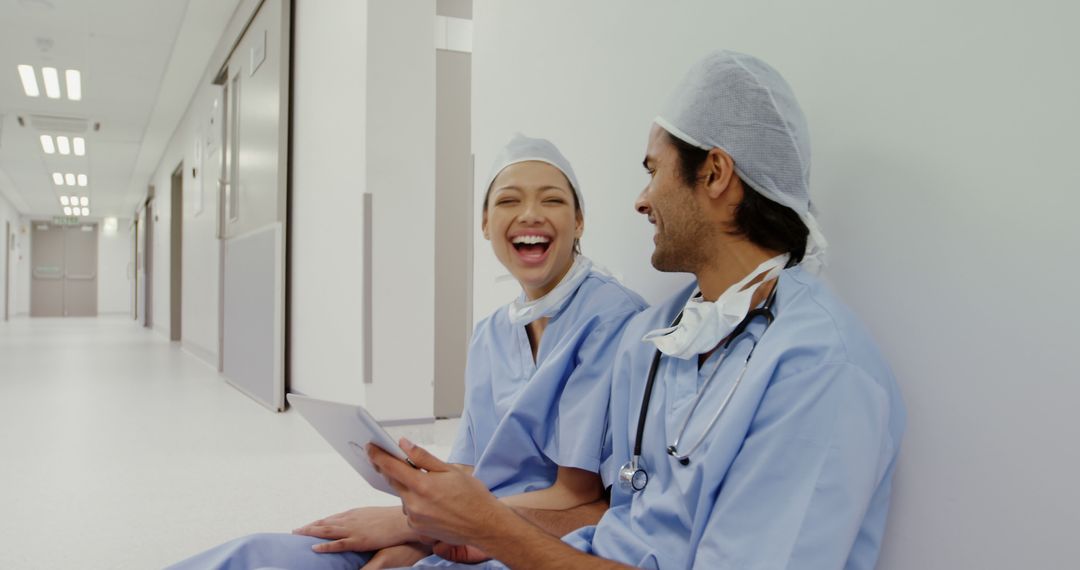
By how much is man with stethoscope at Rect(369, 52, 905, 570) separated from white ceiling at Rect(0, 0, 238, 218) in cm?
572

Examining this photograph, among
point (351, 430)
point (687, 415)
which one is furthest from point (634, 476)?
point (351, 430)

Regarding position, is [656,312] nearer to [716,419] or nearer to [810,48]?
[716,419]

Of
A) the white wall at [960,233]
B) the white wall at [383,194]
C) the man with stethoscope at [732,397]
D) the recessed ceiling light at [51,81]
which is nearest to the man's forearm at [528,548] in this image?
the man with stethoscope at [732,397]

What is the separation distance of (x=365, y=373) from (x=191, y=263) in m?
6.53

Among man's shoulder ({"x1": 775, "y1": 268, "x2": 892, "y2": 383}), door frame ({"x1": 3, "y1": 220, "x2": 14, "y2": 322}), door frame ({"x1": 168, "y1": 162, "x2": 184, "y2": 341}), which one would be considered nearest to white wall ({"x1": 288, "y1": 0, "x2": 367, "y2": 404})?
man's shoulder ({"x1": 775, "y1": 268, "x2": 892, "y2": 383})

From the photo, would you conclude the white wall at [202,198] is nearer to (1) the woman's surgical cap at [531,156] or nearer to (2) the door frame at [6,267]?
(1) the woman's surgical cap at [531,156]

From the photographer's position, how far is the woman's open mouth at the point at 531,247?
1.43 metres

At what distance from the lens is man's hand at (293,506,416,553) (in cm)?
127

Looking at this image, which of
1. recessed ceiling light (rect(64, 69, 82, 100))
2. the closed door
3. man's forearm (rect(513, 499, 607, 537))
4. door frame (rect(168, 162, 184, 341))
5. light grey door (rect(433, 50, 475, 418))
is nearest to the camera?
man's forearm (rect(513, 499, 607, 537))

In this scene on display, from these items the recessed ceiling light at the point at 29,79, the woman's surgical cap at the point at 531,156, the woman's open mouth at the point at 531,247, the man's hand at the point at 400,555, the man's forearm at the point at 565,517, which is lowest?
the man's hand at the point at 400,555

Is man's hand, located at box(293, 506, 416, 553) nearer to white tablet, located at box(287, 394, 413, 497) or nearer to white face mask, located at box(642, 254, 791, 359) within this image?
white tablet, located at box(287, 394, 413, 497)

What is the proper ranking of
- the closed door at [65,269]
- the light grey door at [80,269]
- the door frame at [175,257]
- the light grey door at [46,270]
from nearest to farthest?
the door frame at [175,257]
the light grey door at [46,270]
the closed door at [65,269]
the light grey door at [80,269]

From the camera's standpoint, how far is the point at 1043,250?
2.60 ft

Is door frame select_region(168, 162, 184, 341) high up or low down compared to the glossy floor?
up
